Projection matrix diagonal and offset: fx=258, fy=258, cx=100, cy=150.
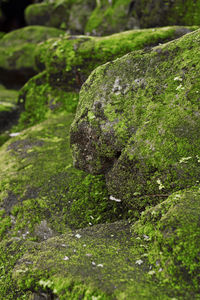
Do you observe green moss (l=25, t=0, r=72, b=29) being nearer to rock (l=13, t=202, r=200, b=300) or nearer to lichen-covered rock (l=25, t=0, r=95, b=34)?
lichen-covered rock (l=25, t=0, r=95, b=34)

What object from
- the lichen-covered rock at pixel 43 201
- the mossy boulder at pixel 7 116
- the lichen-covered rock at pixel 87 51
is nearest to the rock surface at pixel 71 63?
the lichen-covered rock at pixel 87 51

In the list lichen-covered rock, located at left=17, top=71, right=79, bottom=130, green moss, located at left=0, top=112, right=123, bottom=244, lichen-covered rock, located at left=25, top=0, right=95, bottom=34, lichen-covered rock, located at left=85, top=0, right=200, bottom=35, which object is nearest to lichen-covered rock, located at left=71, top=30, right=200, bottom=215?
green moss, located at left=0, top=112, right=123, bottom=244

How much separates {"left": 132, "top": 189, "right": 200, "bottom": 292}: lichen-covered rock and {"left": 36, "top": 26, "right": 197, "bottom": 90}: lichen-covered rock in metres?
5.53

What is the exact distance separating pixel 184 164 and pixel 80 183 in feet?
7.86

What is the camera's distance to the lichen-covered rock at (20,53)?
1467 centimetres

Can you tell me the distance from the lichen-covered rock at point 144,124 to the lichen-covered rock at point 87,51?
3262 millimetres

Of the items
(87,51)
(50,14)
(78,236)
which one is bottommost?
(78,236)

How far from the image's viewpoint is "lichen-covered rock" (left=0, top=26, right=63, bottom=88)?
48.1ft

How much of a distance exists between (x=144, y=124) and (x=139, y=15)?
848 cm

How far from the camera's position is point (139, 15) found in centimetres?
1048

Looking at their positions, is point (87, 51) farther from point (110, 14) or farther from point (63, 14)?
point (63, 14)

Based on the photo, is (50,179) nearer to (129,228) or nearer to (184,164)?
(129,228)

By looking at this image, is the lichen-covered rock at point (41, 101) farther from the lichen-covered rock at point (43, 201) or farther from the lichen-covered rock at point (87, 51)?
the lichen-covered rock at point (43, 201)

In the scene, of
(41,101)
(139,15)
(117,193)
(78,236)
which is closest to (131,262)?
(78,236)
